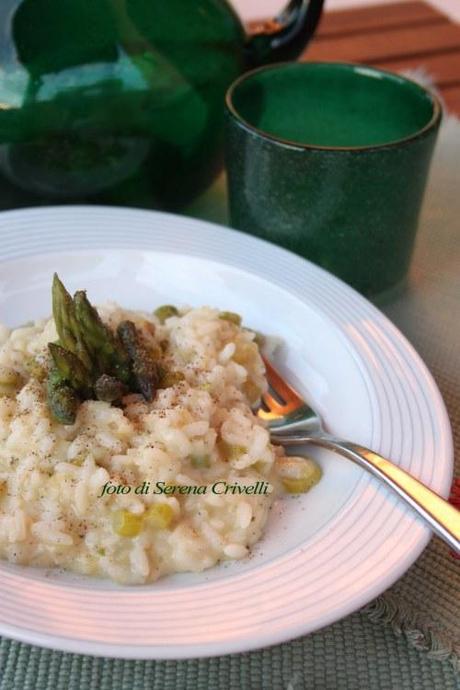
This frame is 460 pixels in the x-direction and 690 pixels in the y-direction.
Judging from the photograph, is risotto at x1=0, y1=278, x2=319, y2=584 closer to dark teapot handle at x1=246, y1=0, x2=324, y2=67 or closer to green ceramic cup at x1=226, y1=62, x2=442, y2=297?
green ceramic cup at x1=226, y1=62, x2=442, y2=297

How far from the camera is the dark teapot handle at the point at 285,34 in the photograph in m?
1.79

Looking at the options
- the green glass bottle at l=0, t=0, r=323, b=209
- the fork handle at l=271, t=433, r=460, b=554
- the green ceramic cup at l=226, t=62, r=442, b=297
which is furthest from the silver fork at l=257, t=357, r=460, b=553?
the green glass bottle at l=0, t=0, r=323, b=209

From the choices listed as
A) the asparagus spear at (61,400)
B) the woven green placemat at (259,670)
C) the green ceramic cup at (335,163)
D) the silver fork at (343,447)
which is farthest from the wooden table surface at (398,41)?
the woven green placemat at (259,670)

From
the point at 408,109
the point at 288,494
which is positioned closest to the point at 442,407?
the point at 288,494

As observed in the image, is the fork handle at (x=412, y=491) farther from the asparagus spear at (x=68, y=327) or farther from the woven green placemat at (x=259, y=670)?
the asparagus spear at (x=68, y=327)

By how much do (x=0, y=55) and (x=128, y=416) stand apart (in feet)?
2.56

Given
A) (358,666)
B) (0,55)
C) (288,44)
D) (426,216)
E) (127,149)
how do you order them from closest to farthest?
(358,666) → (0,55) → (127,149) → (288,44) → (426,216)

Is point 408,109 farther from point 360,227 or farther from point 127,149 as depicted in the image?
point 127,149

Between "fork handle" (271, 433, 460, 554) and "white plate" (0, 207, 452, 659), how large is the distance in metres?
0.02

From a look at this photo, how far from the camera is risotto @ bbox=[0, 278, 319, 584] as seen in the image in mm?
1054

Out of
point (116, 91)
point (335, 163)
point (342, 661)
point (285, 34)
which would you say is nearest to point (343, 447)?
point (342, 661)

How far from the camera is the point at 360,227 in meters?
1.58

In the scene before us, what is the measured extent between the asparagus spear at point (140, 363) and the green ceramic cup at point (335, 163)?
0.46 meters

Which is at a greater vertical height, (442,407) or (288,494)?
(442,407)
